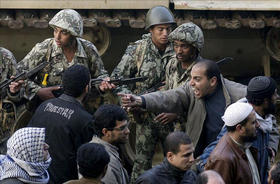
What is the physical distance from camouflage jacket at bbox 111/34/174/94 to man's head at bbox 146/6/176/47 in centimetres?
9

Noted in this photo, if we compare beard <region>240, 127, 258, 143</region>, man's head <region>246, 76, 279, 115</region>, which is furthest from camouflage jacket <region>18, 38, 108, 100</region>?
beard <region>240, 127, 258, 143</region>

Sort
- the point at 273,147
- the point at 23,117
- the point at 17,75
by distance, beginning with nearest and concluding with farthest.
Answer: the point at 273,147 → the point at 17,75 → the point at 23,117

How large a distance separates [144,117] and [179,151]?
10.3ft

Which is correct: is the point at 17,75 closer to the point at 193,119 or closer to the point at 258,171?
the point at 193,119

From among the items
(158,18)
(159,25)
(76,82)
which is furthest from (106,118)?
(158,18)

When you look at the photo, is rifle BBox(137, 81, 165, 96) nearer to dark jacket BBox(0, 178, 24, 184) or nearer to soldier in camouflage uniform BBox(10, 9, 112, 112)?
soldier in camouflage uniform BBox(10, 9, 112, 112)

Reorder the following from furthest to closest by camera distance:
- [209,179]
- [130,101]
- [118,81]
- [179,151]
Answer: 1. [118,81]
2. [130,101]
3. [179,151]
4. [209,179]

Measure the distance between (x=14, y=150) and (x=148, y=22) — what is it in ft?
14.5

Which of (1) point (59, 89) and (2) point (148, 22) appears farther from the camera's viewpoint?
(2) point (148, 22)

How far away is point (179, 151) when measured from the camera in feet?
26.4

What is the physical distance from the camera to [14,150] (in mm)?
7555

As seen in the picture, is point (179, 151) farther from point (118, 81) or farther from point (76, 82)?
point (118, 81)

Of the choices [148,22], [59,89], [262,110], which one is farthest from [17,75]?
[262,110]

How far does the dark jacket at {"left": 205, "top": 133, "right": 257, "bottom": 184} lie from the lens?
7.96 m
